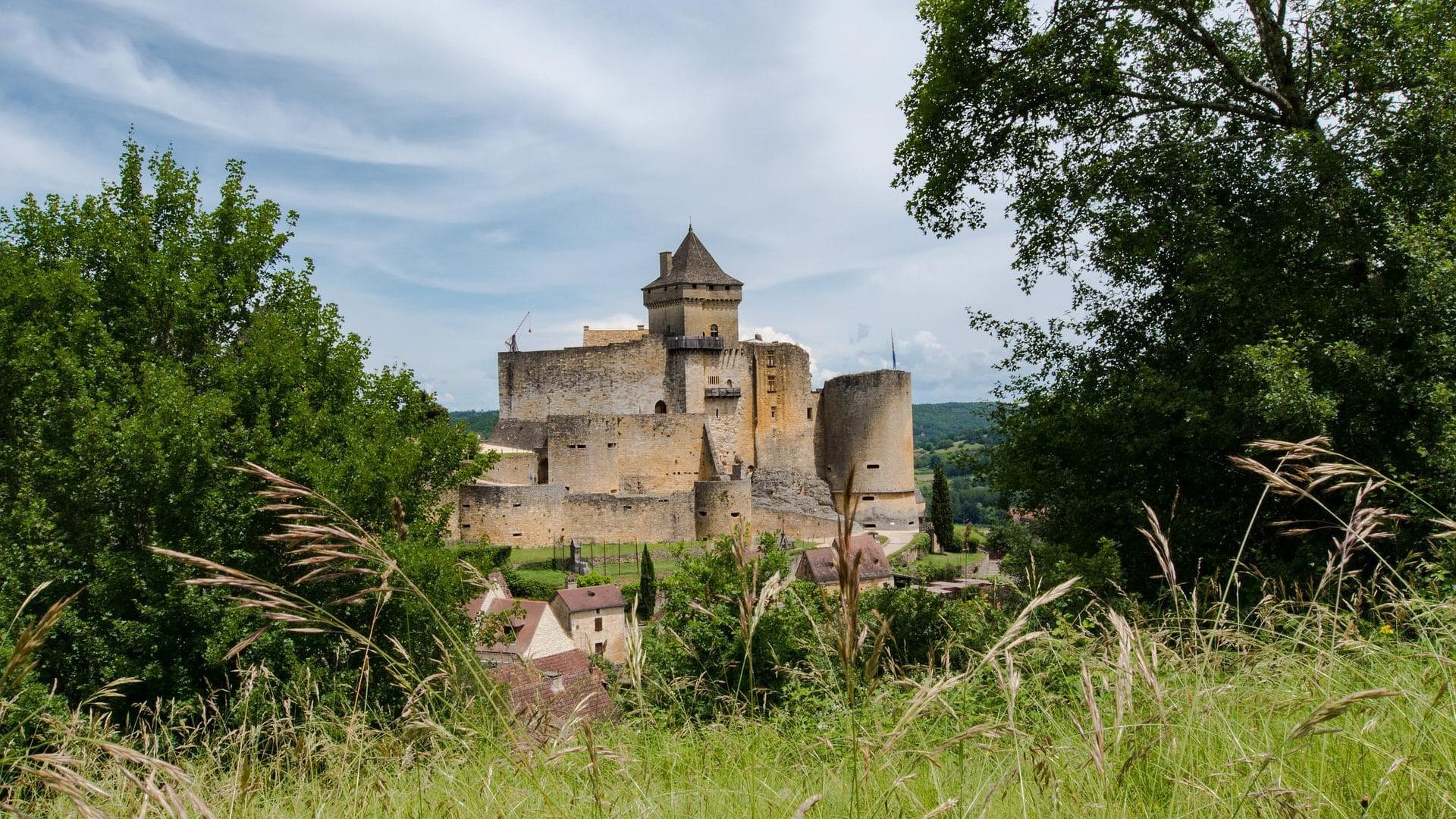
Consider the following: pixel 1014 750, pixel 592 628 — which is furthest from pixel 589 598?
pixel 1014 750

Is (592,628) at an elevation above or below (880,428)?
below

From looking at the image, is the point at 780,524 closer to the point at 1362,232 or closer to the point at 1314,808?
the point at 1362,232

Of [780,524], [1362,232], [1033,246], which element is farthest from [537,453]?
[1362,232]

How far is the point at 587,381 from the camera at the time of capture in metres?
36.4

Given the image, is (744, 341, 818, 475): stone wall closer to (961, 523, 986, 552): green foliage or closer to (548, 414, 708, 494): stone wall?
(548, 414, 708, 494): stone wall

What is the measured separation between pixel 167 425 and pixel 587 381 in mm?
28152

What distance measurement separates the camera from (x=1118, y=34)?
7.49 m

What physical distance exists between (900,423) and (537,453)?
14.2m

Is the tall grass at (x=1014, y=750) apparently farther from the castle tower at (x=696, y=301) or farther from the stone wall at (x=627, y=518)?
the castle tower at (x=696, y=301)

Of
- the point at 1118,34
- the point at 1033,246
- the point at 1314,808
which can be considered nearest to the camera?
the point at 1314,808

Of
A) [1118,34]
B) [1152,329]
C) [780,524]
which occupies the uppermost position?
[1118,34]

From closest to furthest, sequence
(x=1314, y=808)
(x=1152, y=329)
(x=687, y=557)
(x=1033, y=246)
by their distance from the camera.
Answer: (x=1314, y=808), (x=1152, y=329), (x=1033, y=246), (x=687, y=557)

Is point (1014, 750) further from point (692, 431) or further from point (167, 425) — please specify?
point (692, 431)

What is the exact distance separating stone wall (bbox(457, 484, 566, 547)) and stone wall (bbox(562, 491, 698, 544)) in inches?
24.7
